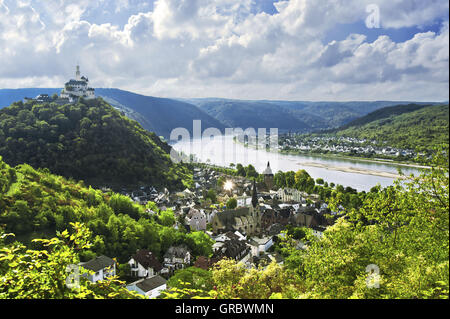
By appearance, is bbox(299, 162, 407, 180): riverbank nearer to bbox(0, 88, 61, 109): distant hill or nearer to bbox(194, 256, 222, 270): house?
bbox(194, 256, 222, 270): house

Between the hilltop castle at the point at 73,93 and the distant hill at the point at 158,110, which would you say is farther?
the distant hill at the point at 158,110

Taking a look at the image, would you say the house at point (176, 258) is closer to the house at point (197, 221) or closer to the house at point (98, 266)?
the house at point (98, 266)

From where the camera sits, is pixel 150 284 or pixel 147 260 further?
pixel 147 260

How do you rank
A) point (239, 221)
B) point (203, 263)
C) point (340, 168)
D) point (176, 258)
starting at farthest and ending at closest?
1. point (340, 168)
2. point (239, 221)
3. point (176, 258)
4. point (203, 263)

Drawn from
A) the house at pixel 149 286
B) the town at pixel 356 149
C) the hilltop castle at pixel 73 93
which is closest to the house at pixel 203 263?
the house at pixel 149 286

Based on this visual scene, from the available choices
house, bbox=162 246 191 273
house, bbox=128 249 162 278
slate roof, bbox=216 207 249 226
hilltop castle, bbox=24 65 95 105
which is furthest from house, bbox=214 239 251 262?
hilltop castle, bbox=24 65 95 105

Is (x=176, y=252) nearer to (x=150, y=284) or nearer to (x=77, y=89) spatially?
(x=150, y=284)

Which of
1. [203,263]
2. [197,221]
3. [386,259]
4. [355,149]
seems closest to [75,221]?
[203,263]
